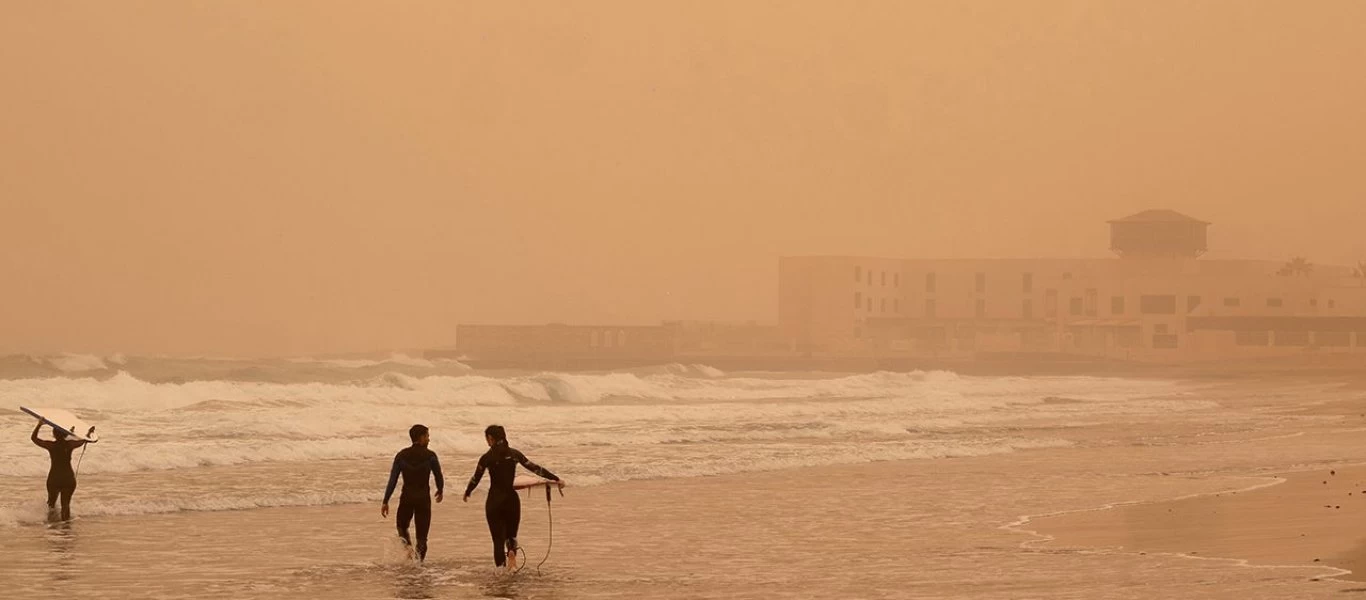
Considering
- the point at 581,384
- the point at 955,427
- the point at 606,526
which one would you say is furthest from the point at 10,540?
the point at 581,384

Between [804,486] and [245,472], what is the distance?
7.76 meters

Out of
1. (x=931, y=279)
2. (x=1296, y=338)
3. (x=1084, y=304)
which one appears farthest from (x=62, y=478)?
(x=931, y=279)

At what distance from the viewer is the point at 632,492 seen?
2155cm

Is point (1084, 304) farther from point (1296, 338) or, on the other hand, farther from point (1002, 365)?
point (1296, 338)

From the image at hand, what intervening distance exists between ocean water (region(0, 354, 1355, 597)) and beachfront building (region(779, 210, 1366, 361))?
2514 inches

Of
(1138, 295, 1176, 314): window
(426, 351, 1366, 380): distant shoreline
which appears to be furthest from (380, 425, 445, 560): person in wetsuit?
(1138, 295, 1176, 314): window

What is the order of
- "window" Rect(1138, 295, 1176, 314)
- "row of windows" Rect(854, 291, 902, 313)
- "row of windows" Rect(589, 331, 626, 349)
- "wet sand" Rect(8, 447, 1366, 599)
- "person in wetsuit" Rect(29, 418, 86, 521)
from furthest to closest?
"row of windows" Rect(589, 331, 626, 349)
"row of windows" Rect(854, 291, 902, 313)
"window" Rect(1138, 295, 1176, 314)
"person in wetsuit" Rect(29, 418, 86, 521)
"wet sand" Rect(8, 447, 1366, 599)

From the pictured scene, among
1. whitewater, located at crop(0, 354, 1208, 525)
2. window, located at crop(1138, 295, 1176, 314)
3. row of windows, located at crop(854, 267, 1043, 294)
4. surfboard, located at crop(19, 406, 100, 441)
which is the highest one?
row of windows, located at crop(854, 267, 1043, 294)

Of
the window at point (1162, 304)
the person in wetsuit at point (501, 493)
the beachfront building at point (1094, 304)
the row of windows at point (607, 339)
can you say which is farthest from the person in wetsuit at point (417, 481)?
the row of windows at point (607, 339)

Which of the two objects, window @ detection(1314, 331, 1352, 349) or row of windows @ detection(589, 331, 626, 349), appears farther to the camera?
row of windows @ detection(589, 331, 626, 349)

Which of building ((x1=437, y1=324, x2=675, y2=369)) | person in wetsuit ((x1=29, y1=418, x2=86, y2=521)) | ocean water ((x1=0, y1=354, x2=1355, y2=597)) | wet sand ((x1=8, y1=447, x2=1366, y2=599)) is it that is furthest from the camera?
building ((x1=437, y1=324, x2=675, y2=369))

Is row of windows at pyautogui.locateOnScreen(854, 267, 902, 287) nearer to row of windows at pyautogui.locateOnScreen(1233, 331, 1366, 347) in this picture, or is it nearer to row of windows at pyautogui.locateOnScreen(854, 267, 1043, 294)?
row of windows at pyautogui.locateOnScreen(854, 267, 1043, 294)

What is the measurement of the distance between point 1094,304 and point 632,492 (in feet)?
318

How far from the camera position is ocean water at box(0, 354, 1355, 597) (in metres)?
13.8
